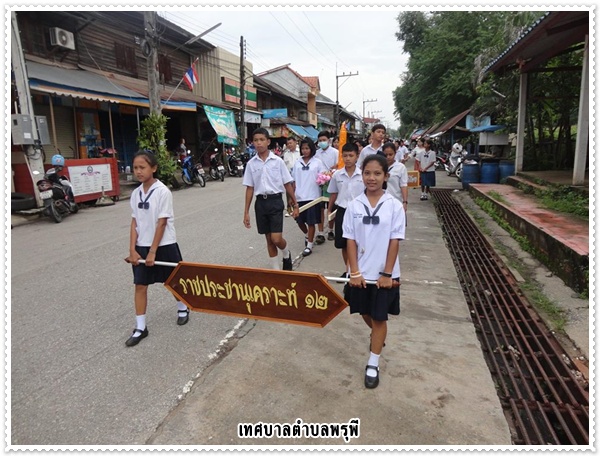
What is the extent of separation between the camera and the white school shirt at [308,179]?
19.0 feet

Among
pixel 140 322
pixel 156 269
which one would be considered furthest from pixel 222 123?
pixel 140 322

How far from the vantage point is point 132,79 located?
51.8 ft

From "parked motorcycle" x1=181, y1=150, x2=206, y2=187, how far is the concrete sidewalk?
37.2 feet

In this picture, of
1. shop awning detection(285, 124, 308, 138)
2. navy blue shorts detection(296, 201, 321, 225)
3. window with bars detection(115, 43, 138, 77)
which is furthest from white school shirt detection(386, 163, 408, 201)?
shop awning detection(285, 124, 308, 138)

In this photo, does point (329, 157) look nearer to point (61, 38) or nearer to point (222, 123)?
point (61, 38)

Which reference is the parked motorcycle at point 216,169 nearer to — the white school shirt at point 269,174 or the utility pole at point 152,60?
the utility pole at point 152,60

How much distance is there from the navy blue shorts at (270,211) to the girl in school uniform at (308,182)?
1.02 metres

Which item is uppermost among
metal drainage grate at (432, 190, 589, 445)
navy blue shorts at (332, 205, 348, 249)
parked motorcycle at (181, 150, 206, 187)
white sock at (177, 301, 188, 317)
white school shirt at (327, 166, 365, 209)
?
parked motorcycle at (181, 150, 206, 187)

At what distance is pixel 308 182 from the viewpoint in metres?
5.83

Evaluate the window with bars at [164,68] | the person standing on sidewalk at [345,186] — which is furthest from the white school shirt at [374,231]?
the window with bars at [164,68]

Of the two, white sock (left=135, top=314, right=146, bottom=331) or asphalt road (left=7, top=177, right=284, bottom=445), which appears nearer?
asphalt road (left=7, top=177, right=284, bottom=445)

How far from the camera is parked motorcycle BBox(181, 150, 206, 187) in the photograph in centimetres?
1414

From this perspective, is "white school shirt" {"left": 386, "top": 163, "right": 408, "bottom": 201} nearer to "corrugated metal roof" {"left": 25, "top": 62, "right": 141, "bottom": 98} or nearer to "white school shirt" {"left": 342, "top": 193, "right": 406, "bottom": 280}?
"white school shirt" {"left": 342, "top": 193, "right": 406, "bottom": 280}
